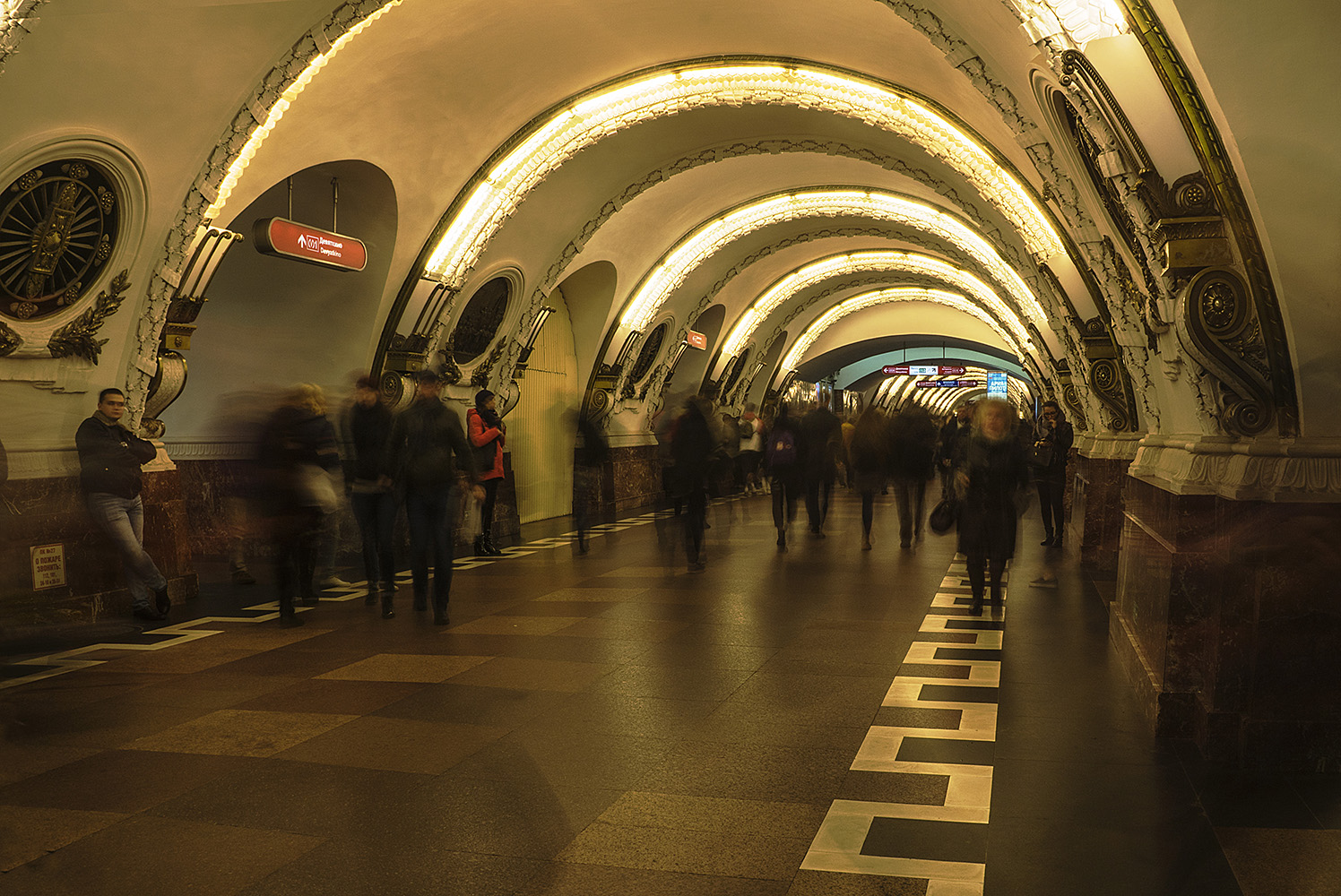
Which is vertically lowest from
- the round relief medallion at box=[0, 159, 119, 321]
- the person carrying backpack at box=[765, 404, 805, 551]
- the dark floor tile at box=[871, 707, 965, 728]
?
the dark floor tile at box=[871, 707, 965, 728]

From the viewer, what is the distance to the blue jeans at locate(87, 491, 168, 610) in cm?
725

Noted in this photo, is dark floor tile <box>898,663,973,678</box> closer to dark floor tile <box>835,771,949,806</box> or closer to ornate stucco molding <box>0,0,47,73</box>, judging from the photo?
dark floor tile <box>835,771,949,806</box>

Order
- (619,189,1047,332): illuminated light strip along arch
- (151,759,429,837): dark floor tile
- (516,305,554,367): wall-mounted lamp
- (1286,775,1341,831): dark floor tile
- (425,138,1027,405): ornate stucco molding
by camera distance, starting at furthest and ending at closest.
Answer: (619,189,1047,332): illuminated light strip along arch → (516,305,554,367): wall-mounted lamp → (425,138,1027,405): ornate stucco molding → (1286,775,1341,831): dark floor tile → (151,759,429,837): dark floor tile

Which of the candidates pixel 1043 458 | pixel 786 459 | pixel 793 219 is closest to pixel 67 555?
pixel 786 459

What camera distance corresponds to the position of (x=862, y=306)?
99.5 ft

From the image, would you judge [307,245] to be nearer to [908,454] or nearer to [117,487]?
[117,487]

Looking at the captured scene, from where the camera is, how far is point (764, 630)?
673cm

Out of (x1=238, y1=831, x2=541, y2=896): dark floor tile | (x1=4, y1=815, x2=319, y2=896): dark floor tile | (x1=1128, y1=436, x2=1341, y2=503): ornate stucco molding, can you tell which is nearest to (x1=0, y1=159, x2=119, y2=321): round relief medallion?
(x1=4, y1=815, x2=319, y2=896): dark floor tile

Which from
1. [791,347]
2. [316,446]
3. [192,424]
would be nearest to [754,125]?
[192,424]

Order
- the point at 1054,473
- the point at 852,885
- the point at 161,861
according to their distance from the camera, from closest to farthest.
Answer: the point at 852,885, the point at 161,861, the point at 1054,473

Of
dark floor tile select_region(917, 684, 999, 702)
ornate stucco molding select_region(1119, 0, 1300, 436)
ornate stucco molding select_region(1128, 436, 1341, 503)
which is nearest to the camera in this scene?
ornate stucco molding select_region(1119, 0, 1300, 436)

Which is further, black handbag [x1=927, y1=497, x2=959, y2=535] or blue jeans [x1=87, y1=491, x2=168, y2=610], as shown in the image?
black handbag [x1=927, y1=497, x2=959, y2=535]

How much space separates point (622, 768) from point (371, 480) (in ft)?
14.1

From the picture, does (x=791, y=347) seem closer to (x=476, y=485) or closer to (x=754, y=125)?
(x=754, y=125)
